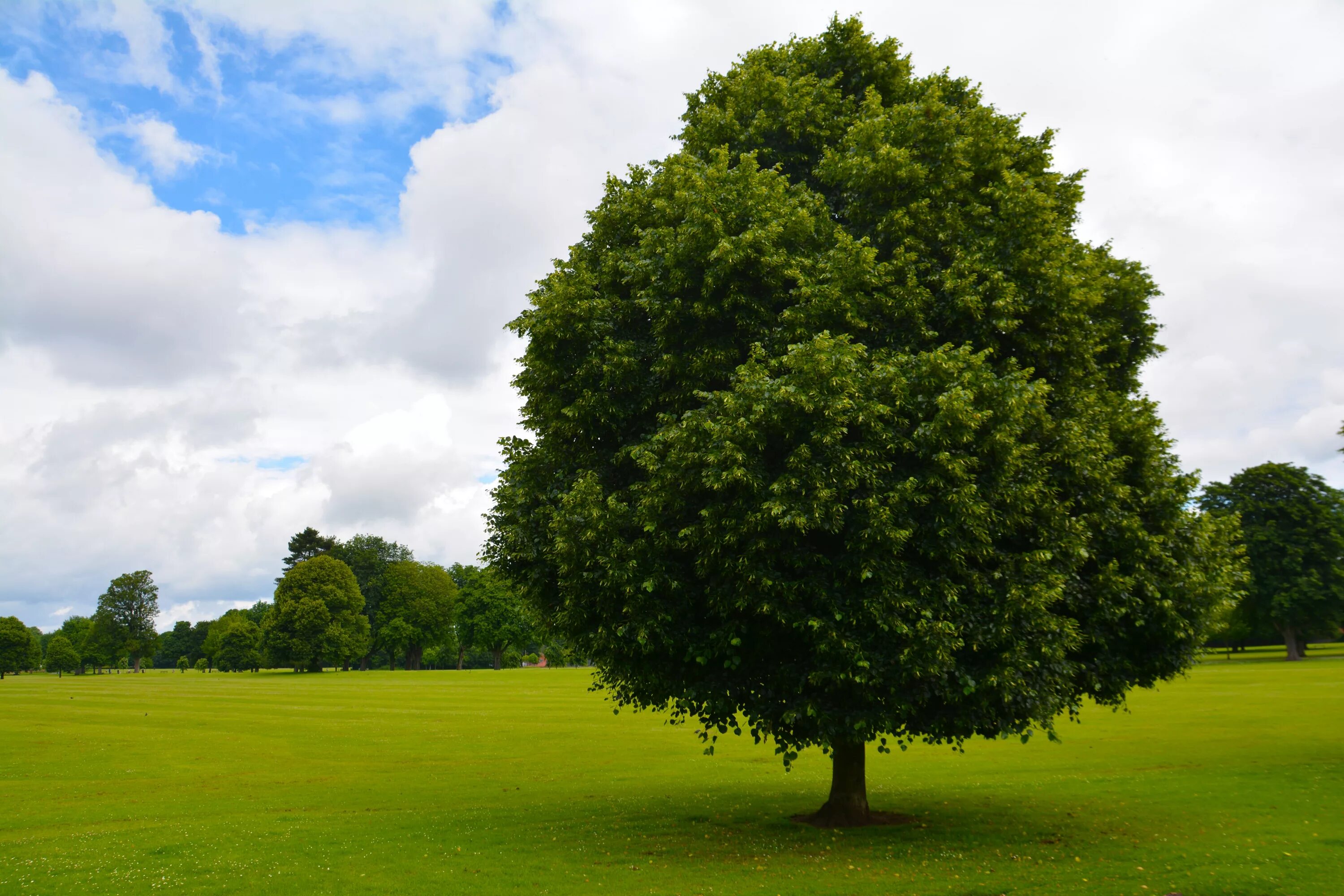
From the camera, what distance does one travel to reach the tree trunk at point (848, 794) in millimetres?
20125

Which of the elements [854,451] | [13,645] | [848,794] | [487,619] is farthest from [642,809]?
[13,645]

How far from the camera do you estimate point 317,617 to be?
11906 centimetres

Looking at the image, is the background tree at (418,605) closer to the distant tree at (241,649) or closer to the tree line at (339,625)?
the tree line at (339,625)

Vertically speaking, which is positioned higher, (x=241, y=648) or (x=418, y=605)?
(x=418, y=605)

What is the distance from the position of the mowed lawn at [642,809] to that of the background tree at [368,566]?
354ft

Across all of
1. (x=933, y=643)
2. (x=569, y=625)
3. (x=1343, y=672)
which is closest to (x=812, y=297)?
(x=933, y=643)

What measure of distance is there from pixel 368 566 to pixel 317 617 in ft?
150

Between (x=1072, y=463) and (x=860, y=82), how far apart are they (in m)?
12.4

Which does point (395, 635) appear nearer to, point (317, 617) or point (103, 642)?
point (317, 617)

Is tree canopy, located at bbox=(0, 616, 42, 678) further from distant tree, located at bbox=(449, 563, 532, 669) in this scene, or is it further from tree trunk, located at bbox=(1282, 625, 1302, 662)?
tree trunk, located at bbox=(1282, 625, 1302, 662)

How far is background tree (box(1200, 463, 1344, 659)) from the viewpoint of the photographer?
8175 cm

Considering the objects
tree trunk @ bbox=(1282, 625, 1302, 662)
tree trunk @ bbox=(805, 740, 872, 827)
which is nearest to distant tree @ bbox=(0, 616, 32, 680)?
tree trunk @ bbox=(805, 740, 872, 827)

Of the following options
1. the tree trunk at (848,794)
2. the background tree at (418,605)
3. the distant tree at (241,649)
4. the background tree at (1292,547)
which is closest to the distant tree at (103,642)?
the distant tree at (241,649)

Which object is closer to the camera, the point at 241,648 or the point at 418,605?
the point at 418,605
